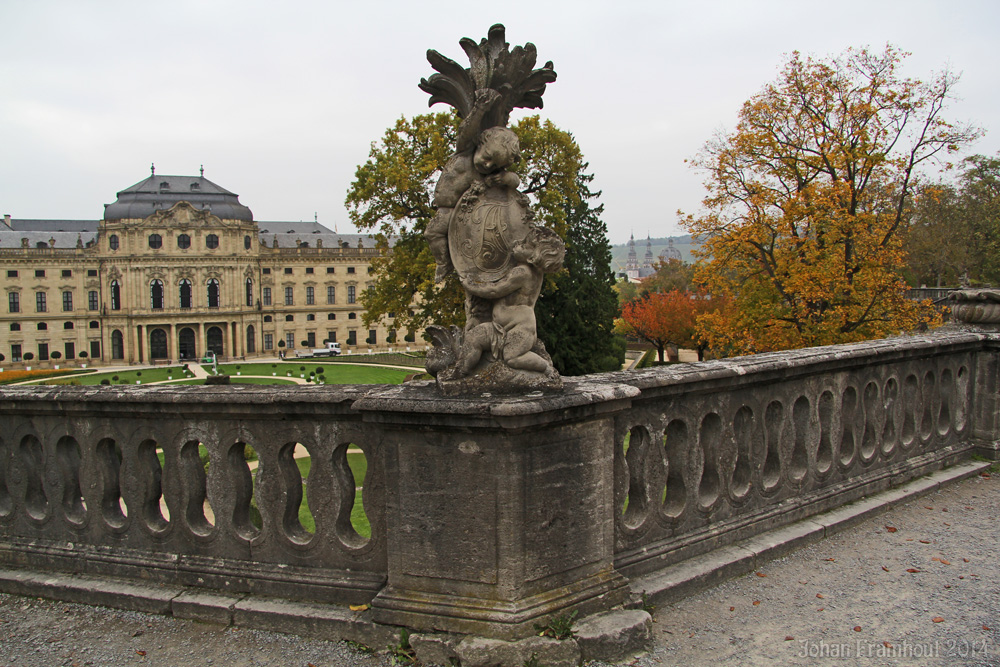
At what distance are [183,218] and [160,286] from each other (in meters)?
7.32

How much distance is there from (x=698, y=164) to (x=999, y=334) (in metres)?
15.0

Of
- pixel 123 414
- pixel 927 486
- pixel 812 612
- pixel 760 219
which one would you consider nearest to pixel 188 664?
pixel 123 414

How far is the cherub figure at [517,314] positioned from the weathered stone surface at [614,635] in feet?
4.21

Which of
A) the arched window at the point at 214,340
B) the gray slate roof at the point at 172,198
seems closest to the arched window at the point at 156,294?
the arched window at the point at 214,340

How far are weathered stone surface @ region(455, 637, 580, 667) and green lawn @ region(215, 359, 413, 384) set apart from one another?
40309mm

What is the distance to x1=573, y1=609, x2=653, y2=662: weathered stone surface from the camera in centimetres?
323

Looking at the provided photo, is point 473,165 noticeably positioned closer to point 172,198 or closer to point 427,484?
point 427,484

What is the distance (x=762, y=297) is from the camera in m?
19.5

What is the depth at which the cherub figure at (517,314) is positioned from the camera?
3.49 m

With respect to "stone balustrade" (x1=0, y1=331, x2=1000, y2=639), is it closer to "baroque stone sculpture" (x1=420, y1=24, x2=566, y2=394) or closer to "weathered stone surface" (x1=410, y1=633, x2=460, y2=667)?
"weathered stone surface" (x1=410, y1=633, x2=460, y2=667)

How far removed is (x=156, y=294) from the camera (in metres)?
68.5

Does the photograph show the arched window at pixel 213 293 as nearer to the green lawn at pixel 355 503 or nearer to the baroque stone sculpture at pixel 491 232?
the green lawn at pixel 355 503

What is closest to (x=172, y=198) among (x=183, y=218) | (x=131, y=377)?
(x=183, y=218)

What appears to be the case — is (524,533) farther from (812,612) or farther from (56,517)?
(56,517)
